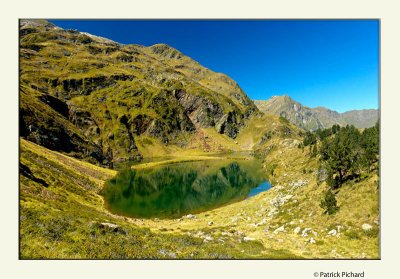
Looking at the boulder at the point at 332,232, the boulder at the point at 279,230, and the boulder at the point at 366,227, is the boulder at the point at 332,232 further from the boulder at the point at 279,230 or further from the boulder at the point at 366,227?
the boulder at the point at 279,230

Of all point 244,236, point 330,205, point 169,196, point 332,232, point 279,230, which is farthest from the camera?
point 169,196

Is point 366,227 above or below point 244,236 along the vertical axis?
above

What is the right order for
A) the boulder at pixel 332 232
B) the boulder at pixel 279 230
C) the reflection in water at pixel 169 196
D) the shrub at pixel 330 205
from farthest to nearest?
1. the reflection in water at pixel 169 196
2. the boulder at pixel 279 230
3. the shrub at pixel 330 205
4. the boulder at pixel 332 232

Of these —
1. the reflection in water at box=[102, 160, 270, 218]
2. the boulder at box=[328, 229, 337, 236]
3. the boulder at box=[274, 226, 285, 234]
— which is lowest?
the reflection in water at box=[102, 160, 270, 218]

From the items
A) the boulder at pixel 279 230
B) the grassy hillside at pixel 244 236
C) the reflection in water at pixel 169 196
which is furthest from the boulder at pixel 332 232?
the reflection in water at pixel 169 196

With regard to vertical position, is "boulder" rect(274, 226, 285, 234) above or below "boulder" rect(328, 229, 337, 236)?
below

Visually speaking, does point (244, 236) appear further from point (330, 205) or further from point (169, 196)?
point (169, 196)

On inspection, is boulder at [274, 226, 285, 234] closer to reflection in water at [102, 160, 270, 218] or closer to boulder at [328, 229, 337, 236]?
boulder at [328, 229, 337, 236]

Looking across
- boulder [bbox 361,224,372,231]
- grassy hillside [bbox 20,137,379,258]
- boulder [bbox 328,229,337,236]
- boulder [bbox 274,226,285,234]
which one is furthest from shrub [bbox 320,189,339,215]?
boulder [bbox 361,224,372,231]

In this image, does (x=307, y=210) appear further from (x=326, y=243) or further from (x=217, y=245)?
(x=217, y=245)

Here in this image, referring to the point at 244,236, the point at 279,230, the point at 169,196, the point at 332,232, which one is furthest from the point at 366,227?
the point at 169,196

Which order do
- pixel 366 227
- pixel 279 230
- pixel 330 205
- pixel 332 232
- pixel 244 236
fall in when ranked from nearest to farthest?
1. pixel 366 227
2. pixel 332 232
3. pixel 330 205
4. pixel 279 230
5. pixel 244 236

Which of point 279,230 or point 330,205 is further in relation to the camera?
point 279,230
